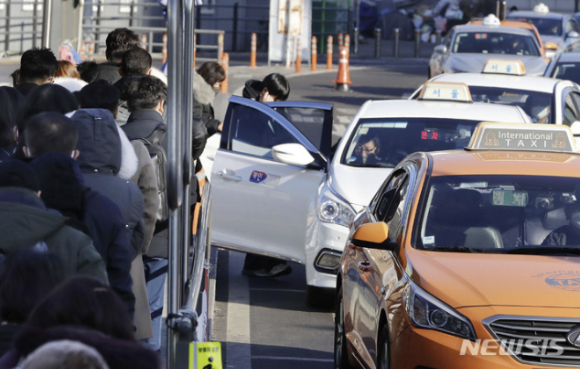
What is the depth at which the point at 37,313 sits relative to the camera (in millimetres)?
2627

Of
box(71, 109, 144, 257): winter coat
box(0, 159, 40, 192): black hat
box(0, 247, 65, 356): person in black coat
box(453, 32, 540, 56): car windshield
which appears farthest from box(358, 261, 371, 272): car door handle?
box(453, 32, 540, 56): car windshield

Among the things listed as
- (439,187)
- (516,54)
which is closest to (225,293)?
(439,187)

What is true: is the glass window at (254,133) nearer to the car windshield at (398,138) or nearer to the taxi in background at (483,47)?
the car windshield at (398,138)

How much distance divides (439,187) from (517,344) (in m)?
1.35

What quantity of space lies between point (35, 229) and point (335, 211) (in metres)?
4.14

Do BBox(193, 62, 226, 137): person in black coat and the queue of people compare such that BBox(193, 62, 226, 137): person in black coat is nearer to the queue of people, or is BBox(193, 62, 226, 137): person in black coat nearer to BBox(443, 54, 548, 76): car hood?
the queue of people

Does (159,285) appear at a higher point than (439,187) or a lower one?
lower

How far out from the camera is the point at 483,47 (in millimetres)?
21203

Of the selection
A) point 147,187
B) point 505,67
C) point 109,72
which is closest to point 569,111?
point 505,67

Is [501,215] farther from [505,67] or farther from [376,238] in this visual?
[505,67]

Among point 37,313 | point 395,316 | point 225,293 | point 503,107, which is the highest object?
point 503,107

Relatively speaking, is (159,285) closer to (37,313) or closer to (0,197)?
(0,197)

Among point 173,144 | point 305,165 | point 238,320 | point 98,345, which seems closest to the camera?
point 98,345

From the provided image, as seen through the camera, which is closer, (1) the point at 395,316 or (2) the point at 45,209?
(2) the point at 45,209
